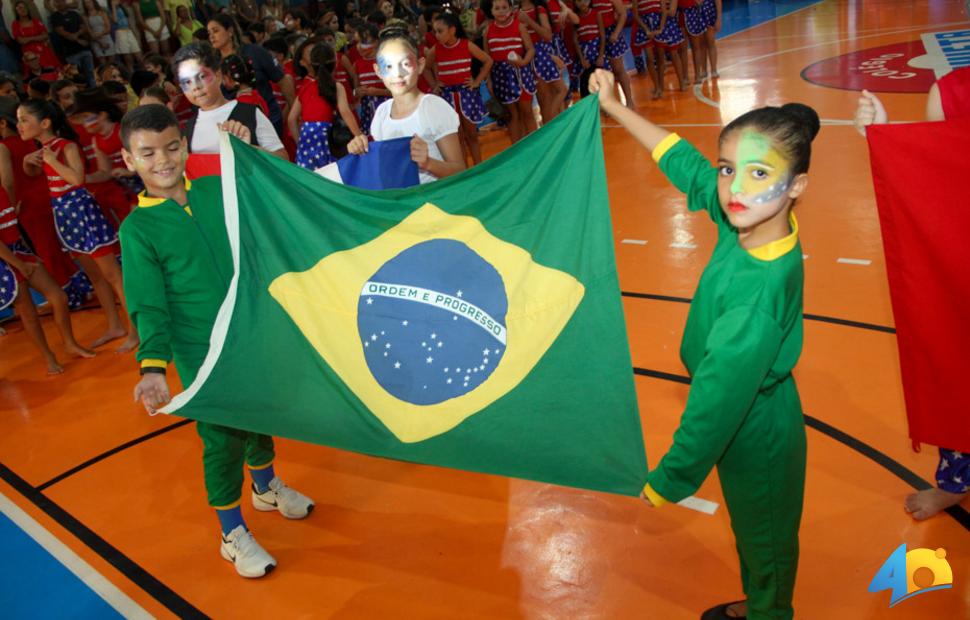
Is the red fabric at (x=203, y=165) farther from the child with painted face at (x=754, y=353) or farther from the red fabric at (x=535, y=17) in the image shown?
the red fabric at (x=535, y=17)

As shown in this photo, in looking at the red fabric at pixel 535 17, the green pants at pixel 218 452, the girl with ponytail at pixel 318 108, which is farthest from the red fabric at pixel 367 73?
the green pants at pixel 218 452

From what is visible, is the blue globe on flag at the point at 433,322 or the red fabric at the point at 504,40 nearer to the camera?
the blue globe on flag at the point at 433,322

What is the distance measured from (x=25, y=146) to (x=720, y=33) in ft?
46.7

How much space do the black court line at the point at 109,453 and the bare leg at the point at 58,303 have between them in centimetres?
155

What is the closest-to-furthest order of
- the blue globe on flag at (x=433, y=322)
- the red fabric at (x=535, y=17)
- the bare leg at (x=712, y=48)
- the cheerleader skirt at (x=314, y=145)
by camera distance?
the blue globe on flag at (x=433, y=322)
the cheerleader skirt at (x=314, y=145)
the red fabric at (x=535, y=17)
the bare leg at (x=712, y=48)

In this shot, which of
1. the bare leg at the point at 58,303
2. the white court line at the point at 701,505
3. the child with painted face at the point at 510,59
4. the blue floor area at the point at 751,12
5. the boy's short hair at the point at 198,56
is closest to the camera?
the white court line at the point at 701,505

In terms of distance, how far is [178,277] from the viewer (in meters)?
3.04

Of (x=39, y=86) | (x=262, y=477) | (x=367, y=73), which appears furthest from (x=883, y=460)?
(x=39, y=86)

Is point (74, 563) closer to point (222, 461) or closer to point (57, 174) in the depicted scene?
point (222, 461)

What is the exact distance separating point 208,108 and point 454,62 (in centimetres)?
434

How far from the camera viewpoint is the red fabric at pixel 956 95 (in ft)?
9.01

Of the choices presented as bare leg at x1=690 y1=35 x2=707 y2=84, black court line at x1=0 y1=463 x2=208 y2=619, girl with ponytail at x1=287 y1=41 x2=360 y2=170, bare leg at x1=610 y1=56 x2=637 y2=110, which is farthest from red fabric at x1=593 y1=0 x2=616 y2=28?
black court line at x1=0 y1=463 x2=208 y2=619

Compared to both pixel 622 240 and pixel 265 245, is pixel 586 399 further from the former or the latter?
pixel 622 240

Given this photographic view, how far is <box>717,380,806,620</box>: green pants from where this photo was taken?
2213 mm
